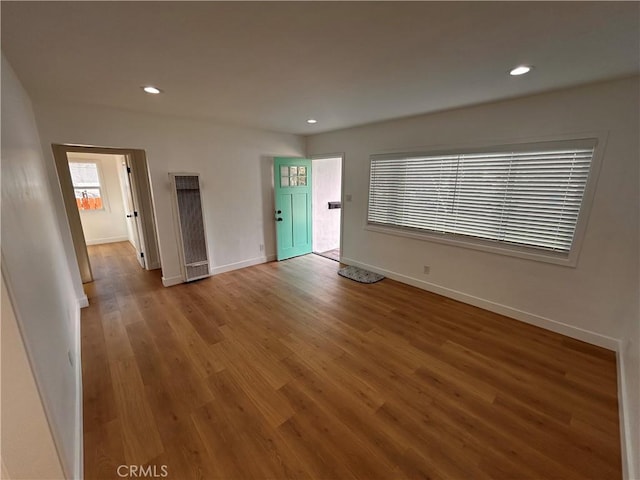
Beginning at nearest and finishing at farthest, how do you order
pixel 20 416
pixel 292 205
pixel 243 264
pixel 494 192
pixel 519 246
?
1. pixel 20 416
2. pixel 519 246
3. pixel 494 192
4. pixel 243 264
5. pixel 292 205

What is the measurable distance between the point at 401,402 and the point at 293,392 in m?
0.81

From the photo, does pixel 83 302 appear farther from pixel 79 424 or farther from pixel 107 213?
pixel 107 213

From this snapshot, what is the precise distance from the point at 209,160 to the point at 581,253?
4.72 metres

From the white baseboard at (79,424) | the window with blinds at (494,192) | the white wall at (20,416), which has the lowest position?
the white baseboard at (79,424)

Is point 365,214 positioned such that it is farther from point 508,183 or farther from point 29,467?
point 29,467

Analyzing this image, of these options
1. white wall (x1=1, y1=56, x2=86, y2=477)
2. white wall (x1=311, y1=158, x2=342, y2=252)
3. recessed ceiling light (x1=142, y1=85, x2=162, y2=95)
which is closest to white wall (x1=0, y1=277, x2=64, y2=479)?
white wall (x1=1, y1=56, x2=86, y2=477)

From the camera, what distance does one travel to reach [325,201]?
5871 millimetres

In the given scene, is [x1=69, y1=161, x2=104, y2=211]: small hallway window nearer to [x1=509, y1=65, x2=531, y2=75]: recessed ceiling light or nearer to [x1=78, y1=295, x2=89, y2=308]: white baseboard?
[x1=78, y1=295, x2=89, y2=308]: white baseboard

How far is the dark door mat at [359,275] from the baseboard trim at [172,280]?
2.55 m

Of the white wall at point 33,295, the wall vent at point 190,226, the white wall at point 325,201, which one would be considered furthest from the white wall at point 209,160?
the white wall at point 33,295

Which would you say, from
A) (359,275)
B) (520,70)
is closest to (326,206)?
(359,275)

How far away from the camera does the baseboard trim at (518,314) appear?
2.49 meters

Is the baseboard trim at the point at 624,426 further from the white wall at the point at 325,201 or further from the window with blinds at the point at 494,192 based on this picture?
the white wall at the point at 325,201

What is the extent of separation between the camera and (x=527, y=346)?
249cm
